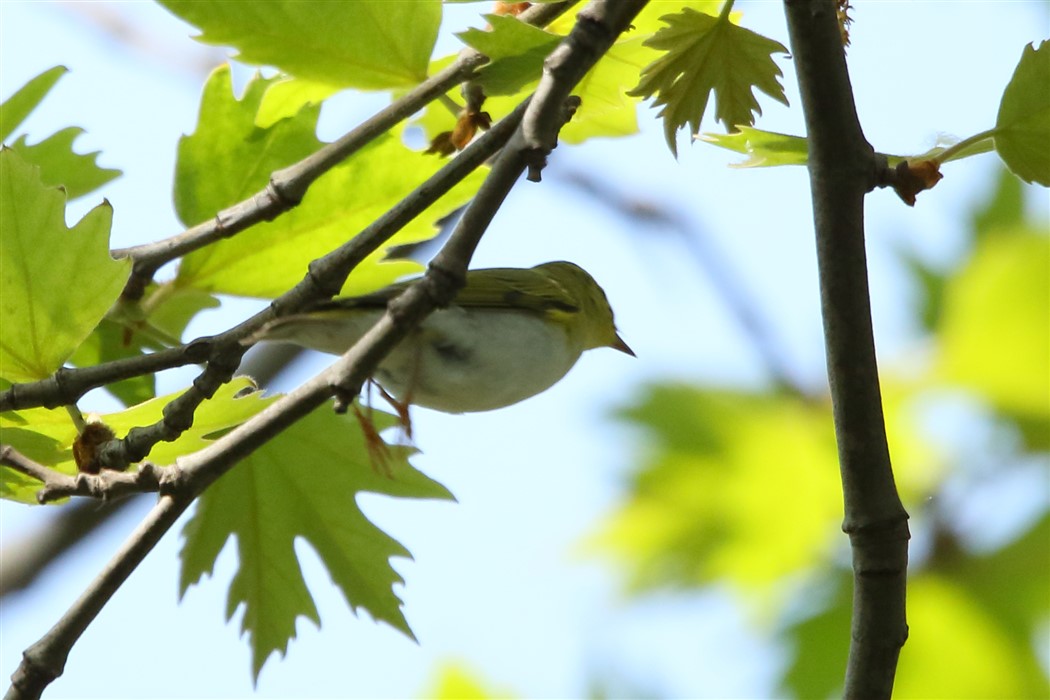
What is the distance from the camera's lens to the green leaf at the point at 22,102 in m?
1.76

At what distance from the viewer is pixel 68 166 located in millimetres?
1884

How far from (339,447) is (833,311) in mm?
843

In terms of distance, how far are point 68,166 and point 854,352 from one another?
1.34 metres

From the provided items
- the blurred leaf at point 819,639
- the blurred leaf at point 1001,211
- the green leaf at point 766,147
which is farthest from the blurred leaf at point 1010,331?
the green leaf at point 766,147

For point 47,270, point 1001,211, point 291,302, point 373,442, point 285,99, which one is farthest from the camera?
point 1001,211

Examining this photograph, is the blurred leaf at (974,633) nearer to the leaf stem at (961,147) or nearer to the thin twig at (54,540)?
the leaf stem at (961,147)

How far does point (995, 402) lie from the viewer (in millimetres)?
1805

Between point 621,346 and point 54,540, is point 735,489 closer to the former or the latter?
point 621,346

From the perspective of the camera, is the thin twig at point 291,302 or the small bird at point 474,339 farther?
the small bird at point 474,339

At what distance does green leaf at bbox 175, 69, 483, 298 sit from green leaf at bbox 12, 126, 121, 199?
0.61 ft

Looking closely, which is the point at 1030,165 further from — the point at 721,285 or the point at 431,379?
the point at 721,285

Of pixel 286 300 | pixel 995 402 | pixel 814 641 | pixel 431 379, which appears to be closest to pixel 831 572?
pixel 814 641

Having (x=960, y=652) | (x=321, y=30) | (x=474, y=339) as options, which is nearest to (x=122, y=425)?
(x=321, y=30)

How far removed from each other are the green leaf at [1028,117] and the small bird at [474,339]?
83cm
